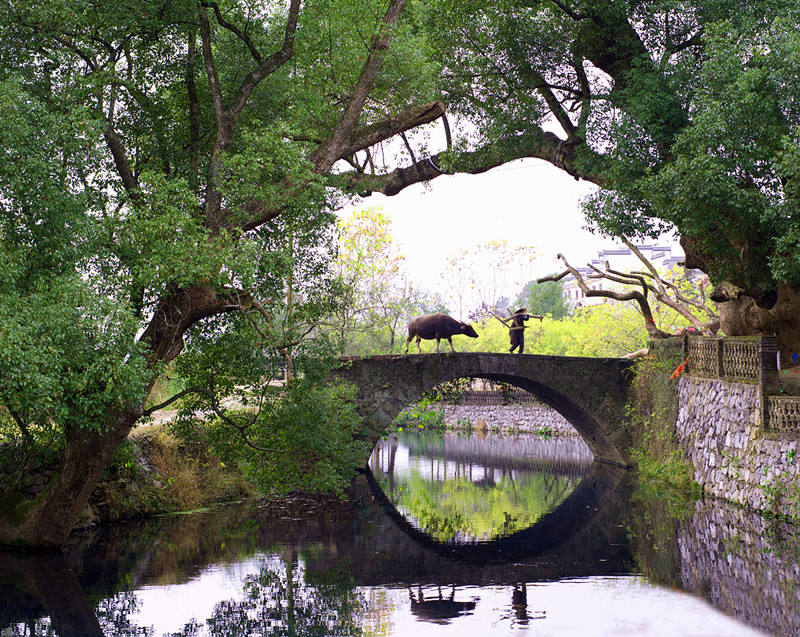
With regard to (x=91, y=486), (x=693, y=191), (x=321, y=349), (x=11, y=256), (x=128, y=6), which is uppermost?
(x=128, y=6)

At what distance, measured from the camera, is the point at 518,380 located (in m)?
22.7

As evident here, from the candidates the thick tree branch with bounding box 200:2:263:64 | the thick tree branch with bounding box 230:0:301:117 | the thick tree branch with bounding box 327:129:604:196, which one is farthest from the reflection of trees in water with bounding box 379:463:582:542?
the thick tree branch with bounding box 200:2:263:64

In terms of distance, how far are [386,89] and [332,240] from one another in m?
3.58

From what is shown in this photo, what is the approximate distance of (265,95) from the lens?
13727 millimetres

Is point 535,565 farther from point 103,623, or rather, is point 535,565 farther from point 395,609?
point 103,623

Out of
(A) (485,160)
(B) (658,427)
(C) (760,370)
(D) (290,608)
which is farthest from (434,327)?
(D) (290,608)

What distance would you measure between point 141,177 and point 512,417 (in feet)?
89.0

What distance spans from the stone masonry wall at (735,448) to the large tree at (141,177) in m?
7.76

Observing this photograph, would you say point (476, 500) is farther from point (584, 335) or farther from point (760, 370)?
point (584, 335)

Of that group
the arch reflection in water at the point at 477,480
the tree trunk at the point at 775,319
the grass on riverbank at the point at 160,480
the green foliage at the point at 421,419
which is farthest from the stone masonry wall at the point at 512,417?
the grass on riverbank at the point at 160,480

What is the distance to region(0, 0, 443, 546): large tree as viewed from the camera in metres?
9.70

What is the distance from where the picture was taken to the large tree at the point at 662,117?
40.9 feet

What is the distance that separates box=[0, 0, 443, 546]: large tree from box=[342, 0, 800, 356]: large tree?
222 centimetres

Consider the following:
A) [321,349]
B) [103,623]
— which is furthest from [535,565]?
[103,623]
